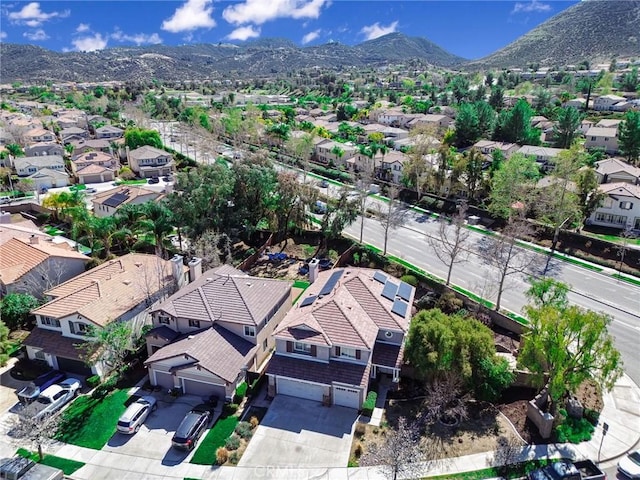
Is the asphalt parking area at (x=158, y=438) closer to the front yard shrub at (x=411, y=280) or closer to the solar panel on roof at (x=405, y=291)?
the solar panel on roof at (x=405, y=291)

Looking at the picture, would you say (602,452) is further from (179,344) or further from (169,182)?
(169,182)

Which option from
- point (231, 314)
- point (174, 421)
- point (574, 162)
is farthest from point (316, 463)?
point (574, 162)

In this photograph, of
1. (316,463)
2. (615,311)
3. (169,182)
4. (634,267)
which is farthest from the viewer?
(169,182)

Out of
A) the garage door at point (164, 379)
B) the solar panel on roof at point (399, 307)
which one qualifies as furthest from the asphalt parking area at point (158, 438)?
the solar panel on roof at point (399, 307)

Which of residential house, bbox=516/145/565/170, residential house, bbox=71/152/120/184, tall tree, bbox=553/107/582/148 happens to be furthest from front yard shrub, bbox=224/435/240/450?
tall tree, bbox=553/107/582/148

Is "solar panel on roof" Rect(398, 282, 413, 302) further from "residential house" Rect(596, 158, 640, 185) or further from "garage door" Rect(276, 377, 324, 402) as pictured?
"residential house" Rect(596, 158, 640, 185)

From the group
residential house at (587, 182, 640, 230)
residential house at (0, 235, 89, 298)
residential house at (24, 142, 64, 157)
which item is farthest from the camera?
residential house at (24, 142, 64, 157)
